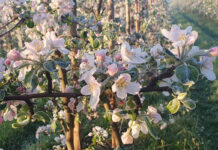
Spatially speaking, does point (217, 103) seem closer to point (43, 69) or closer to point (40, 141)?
point (40, 141)

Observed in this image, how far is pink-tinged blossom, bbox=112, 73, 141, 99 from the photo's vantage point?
3.29 ft

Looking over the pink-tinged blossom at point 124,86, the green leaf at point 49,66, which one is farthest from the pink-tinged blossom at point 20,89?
the pink-tinged blossom at point 124,86

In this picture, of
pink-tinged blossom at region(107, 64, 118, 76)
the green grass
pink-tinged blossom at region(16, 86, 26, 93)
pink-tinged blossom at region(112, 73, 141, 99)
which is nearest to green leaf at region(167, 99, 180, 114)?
→ pink-tinged blossom at region(112, 73, 141, 99)

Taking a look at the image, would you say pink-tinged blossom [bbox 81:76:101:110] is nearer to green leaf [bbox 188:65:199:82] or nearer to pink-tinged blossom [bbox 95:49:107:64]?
pink-tinged blossom [bbox 95:49:107:64]

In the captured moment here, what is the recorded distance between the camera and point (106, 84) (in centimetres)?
107

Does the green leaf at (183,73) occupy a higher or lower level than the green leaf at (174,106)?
higher

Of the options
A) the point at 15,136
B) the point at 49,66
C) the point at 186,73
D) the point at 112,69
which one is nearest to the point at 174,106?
the point at 186,73

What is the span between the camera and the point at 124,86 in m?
1.03

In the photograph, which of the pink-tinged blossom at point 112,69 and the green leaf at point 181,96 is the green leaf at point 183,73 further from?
the pink-tinged blossom at point 112,69

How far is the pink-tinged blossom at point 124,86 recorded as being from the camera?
1003 mm

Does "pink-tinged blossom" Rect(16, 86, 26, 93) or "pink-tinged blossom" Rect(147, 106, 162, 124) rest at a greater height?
"pink-tinged blossom" Rect(16, 86, 26, 93)

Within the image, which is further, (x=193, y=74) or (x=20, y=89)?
(x=20, y=89)

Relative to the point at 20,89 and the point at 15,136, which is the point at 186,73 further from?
the point at 15,136

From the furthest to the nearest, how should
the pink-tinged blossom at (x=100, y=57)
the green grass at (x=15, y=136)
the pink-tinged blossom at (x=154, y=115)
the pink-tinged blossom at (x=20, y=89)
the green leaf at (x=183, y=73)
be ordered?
the green grass at (x=15, y=136), the pink-tinged blossom at (x=20, y=89), the pink-tinged blossom at (x=154, y=115), the pink-tinged blossom at (x=100, y=57), the green leaf at (x=183, y=73)
